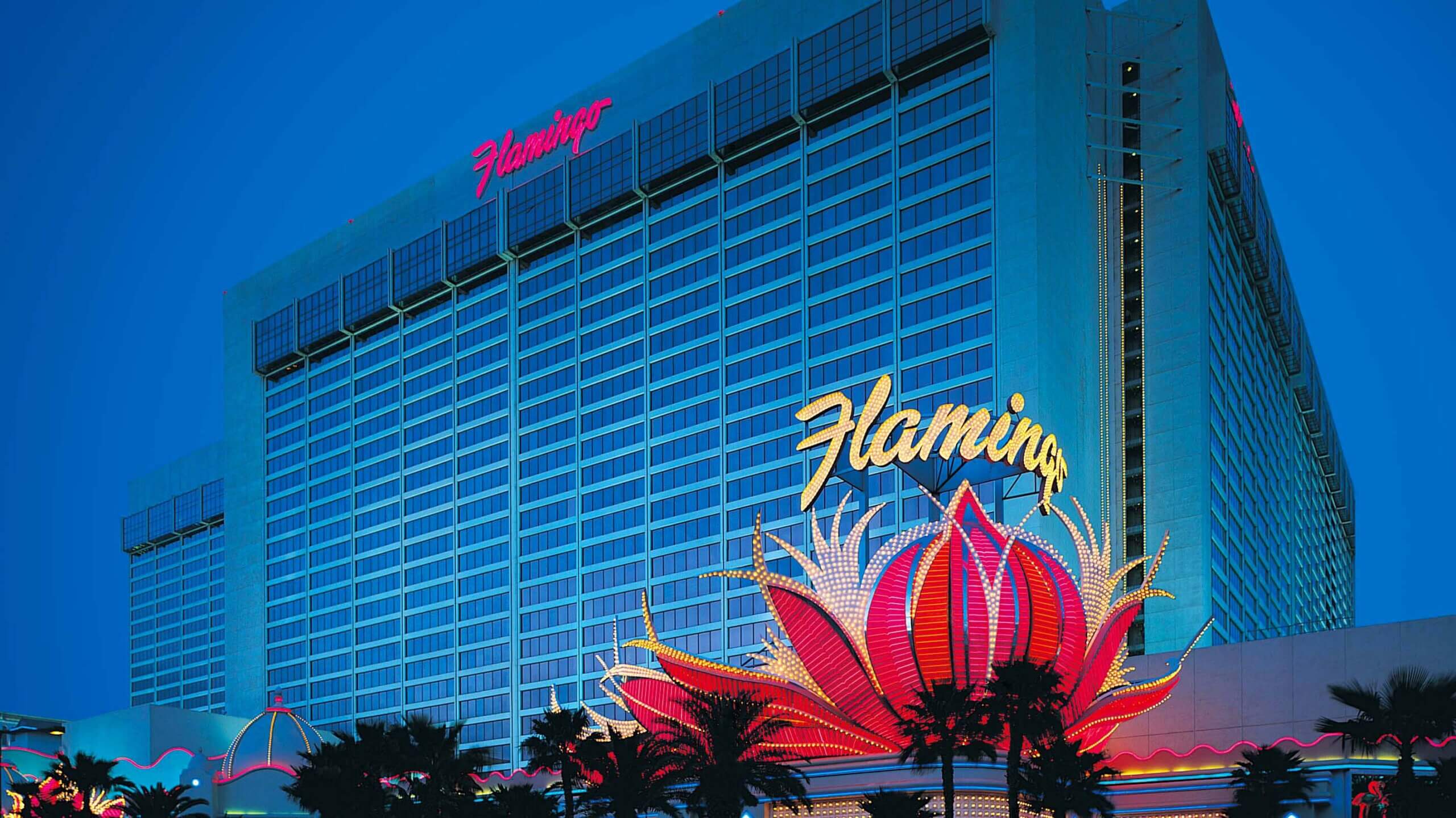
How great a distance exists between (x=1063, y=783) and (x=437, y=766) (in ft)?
87.3

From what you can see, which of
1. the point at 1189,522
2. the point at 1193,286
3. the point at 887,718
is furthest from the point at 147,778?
the point at 1193,286

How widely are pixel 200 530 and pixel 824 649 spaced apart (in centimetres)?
13292

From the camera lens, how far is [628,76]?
113875mm

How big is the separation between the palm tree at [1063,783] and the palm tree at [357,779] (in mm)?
27248

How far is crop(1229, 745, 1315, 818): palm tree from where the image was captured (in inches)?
2260

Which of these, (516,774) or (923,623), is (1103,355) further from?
(923,623)

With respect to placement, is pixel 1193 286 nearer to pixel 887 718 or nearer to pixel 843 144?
pixel 843 144

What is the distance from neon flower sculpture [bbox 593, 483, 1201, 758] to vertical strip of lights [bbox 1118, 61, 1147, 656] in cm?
3315

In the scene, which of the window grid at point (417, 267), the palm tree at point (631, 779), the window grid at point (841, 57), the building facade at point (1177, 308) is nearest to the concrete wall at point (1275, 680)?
the palm tree at point (631, 779)

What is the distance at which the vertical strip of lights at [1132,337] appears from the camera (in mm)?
98812

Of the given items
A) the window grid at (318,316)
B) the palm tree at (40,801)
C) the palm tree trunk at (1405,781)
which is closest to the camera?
the palm tree trunk at (1405,781)

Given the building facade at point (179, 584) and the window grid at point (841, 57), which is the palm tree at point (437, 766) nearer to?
the window grid at point (841, 57)

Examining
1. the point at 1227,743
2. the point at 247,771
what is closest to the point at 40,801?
the point at 247,771

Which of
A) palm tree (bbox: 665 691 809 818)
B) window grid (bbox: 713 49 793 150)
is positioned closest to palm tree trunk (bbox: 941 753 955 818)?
palm tree (bbox: 665 691 809 818)
